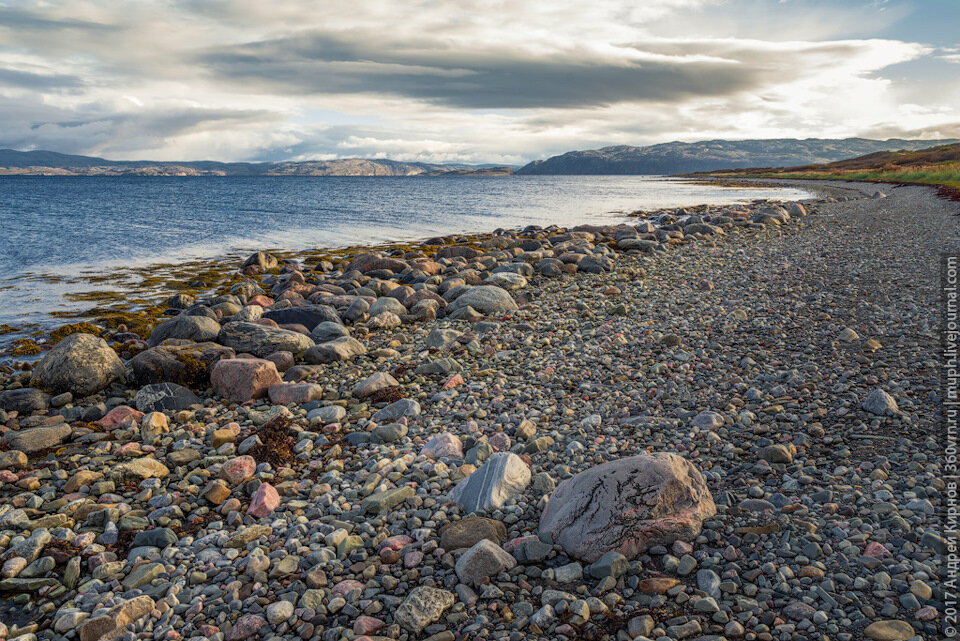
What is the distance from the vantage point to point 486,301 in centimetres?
1312

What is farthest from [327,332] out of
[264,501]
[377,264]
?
[377,264]

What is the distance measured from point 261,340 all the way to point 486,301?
17.3 ft

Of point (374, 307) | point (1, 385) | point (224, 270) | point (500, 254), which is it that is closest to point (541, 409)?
point (374, 307)

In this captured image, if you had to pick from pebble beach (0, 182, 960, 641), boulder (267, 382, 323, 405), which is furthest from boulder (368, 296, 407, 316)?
boulder (267, 382, 323, 405)

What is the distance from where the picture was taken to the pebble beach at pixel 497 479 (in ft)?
12.2

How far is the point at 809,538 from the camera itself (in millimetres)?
4070

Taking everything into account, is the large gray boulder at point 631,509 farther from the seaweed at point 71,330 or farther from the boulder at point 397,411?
the seaweed at point 71,330

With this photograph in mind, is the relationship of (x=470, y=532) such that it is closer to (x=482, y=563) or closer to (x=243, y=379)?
(x=482, y=563)

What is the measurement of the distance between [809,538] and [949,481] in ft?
5.52

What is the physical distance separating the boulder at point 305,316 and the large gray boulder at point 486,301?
→ 2.93 meters

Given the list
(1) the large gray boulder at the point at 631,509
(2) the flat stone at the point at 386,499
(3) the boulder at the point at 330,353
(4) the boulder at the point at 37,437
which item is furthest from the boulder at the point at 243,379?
(1) the large gray boulder at the point at 631,509

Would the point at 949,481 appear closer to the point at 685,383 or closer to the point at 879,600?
the point at 879,600

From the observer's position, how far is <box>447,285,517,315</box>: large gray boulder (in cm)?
1298

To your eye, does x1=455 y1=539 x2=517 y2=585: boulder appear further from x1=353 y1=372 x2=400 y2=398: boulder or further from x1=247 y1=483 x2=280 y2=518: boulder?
x1=353 y1=372 x2=400 y2=398: boulder
